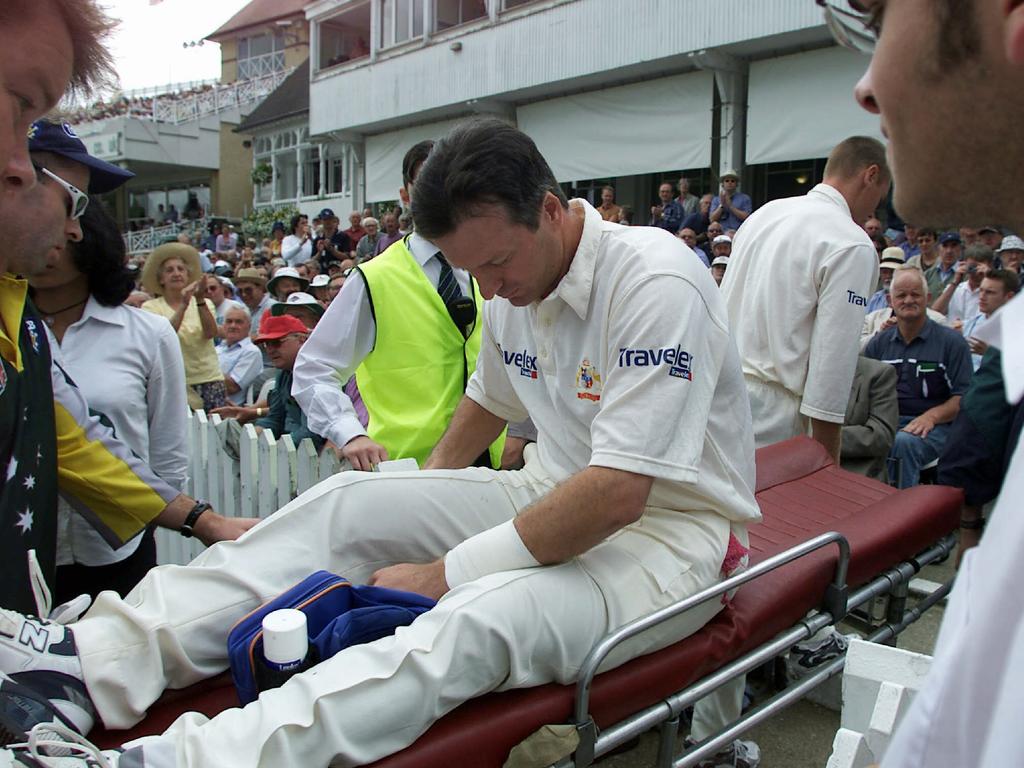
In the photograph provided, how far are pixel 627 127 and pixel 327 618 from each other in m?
14.6

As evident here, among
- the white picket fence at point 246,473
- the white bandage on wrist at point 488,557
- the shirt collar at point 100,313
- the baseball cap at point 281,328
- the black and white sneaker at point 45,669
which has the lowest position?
the white picket fence at point 246,473

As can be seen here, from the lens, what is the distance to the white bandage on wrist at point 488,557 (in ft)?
6.55

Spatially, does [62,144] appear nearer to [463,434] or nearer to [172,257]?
[463,434]

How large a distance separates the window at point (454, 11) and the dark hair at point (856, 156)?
16.7 m

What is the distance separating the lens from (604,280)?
215 centimetres

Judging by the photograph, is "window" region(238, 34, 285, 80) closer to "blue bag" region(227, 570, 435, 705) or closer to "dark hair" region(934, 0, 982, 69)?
"blue bag" region(227, 570, 435, 705)

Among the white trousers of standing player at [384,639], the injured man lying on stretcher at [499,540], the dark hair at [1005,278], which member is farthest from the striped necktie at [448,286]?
the dark hair at [1005,278]

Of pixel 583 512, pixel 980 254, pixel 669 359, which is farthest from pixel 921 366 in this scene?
pixel 583 512

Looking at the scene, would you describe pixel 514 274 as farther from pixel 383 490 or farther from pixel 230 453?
pixel 230 453

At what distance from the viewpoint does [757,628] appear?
224 cm

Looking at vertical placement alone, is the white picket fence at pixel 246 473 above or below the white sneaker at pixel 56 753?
below

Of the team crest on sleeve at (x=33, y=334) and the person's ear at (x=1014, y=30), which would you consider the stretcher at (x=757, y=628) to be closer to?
the team crest on sleeve at (x=33, y=334)

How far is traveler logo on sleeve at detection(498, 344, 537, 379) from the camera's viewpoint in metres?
2.47

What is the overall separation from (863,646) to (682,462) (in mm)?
571
